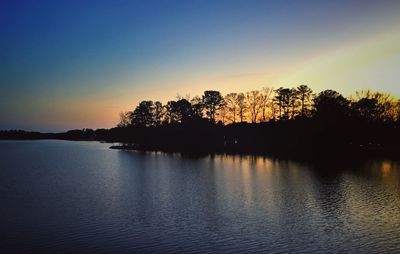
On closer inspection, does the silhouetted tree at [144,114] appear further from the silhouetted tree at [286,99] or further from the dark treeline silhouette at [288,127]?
the silhouetted tree at [286,99]

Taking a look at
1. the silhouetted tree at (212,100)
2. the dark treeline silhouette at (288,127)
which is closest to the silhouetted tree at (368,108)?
the dark treeline silhouette at (288,127)

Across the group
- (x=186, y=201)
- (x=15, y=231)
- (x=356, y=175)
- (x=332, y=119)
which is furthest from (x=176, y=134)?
(x=15, y=231)

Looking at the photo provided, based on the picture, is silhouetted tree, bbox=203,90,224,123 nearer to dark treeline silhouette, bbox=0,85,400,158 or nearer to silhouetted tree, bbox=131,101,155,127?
dark treeline silhouette, bbox=0,85,400,158

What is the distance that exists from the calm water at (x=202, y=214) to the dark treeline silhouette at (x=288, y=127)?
36503mm

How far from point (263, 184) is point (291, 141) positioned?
46.1 meters

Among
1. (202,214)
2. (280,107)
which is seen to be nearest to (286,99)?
(280,107)

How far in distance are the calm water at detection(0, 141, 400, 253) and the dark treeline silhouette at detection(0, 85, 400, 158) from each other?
120 ft

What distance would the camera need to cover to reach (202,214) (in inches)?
1003

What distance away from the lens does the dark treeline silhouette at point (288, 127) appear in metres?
79.9

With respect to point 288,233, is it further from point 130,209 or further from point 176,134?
point 176,134

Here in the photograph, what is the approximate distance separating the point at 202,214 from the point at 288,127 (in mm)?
62669

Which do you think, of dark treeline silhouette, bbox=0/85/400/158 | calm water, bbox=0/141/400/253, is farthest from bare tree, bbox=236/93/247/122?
calm water, bbox=0/141/400/253

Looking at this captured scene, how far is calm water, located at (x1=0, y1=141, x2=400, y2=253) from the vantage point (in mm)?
18969

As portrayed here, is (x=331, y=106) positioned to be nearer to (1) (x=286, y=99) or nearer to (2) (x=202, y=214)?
(1) (x=286, y=99)
